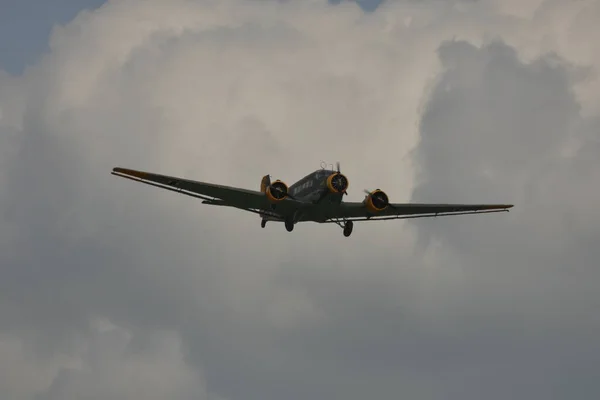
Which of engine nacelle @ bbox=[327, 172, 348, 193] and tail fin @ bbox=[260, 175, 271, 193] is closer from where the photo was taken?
engine nacelle @ bbox=[327, 172, 348, 193]

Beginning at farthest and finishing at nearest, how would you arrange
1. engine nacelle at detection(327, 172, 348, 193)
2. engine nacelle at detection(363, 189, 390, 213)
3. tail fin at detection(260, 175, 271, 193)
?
tail fin at detection(260, 175, 271, 193) → engine nacelle at detection(363, 189, 390, 213) → engine nacelle at detection(327, 172, 348, 193)

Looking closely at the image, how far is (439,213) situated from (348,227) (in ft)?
34.7

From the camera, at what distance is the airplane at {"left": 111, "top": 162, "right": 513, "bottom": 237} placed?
281ft

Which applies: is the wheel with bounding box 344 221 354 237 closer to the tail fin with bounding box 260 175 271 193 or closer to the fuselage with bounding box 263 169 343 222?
the fuselage with bounding box 263 169 343 222

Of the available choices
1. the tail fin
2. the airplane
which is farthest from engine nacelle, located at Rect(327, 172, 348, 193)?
the tail fin

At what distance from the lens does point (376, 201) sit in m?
90.8

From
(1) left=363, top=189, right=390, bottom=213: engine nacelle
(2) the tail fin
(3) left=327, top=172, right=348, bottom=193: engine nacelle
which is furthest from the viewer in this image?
(2) the tail fin

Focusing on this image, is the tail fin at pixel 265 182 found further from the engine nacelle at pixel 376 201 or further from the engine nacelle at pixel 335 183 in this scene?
the engine nacelle at pixel 335 183

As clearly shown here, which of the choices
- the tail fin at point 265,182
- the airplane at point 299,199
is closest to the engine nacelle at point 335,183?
the airplane at point 299,199

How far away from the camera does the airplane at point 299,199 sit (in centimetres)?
8562

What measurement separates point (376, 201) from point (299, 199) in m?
6.13

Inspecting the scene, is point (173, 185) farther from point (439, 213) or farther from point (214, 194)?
point (439, 213)

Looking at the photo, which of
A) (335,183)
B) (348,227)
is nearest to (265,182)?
(348,227)

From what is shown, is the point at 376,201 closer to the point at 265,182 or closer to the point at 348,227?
the point at 348,227
